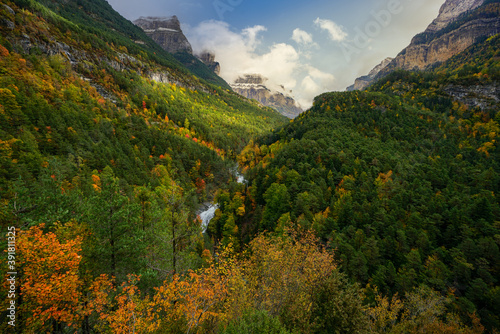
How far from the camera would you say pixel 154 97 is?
142625 mm

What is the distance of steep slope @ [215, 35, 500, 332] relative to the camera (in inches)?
1292

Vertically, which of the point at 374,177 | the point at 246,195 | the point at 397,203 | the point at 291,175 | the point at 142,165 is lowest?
the point at 142,165

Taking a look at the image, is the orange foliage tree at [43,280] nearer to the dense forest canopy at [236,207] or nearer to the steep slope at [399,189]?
the dense forest canopy at [236,207]

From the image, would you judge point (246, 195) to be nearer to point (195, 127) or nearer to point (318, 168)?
point (318, 168)

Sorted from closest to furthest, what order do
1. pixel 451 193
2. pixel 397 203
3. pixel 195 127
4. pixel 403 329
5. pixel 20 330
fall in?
pixel 20 330 → pixel 403 329 → pixel 397 203 → pixel 451 193 → pixel 195 127

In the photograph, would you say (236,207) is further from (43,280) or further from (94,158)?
(43,280)

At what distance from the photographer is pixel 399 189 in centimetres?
5362

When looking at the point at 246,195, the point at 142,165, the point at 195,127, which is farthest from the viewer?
the point at 195,127

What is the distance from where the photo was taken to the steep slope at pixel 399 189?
3281cm

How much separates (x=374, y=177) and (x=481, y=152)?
52338 millimetres

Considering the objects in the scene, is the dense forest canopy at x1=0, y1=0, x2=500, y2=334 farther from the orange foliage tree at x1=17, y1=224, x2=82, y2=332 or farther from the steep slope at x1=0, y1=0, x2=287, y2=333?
the steep slope at x1=0, y1=0, x2=287, y2=333

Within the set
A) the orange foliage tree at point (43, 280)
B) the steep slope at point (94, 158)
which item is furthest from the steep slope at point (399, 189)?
the orange foliage tree at point (43, 280)

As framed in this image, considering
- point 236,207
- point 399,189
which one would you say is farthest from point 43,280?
point 399,189

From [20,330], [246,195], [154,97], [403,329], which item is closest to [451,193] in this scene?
[403,329]
